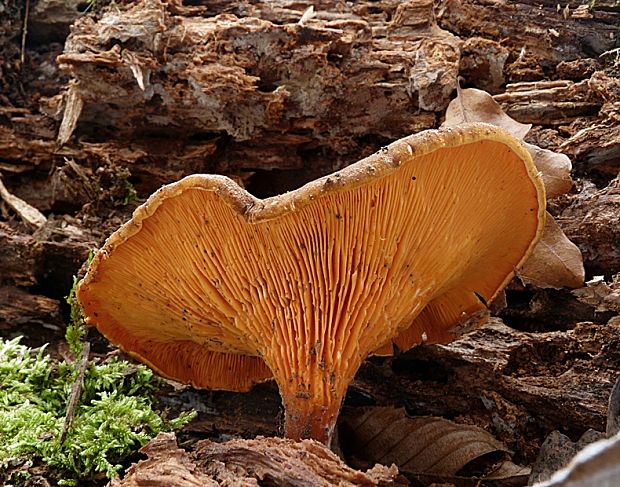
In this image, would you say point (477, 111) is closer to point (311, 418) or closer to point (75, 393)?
point (311, 418)

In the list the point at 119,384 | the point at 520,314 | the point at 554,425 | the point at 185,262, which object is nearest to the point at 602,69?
the point at 520,314

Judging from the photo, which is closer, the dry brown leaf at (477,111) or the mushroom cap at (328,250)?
the mushroom cap at (328,250)

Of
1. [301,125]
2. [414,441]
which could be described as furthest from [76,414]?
[301,125]

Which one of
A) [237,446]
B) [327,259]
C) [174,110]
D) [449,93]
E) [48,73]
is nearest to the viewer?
[237,446]

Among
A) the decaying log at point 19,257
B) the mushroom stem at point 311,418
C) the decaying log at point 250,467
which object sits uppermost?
the decaying log at point 19,257

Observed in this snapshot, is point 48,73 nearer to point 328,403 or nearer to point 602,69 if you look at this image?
point 328,403

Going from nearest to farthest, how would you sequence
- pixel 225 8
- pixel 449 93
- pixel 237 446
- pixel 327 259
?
pixel 237 446 < pixel 327 259 < pixel 449 93 < pixel 225 8

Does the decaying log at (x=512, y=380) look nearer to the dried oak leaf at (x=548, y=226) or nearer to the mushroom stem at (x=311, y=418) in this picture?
the dried oak leaf at (x=548, y=226)

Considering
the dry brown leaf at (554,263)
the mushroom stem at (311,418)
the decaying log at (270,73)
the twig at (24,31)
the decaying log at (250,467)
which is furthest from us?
the twig at (24,31)

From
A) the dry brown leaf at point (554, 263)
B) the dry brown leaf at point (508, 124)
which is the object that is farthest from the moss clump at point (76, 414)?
the dry brown leaf at point (508, 124)
